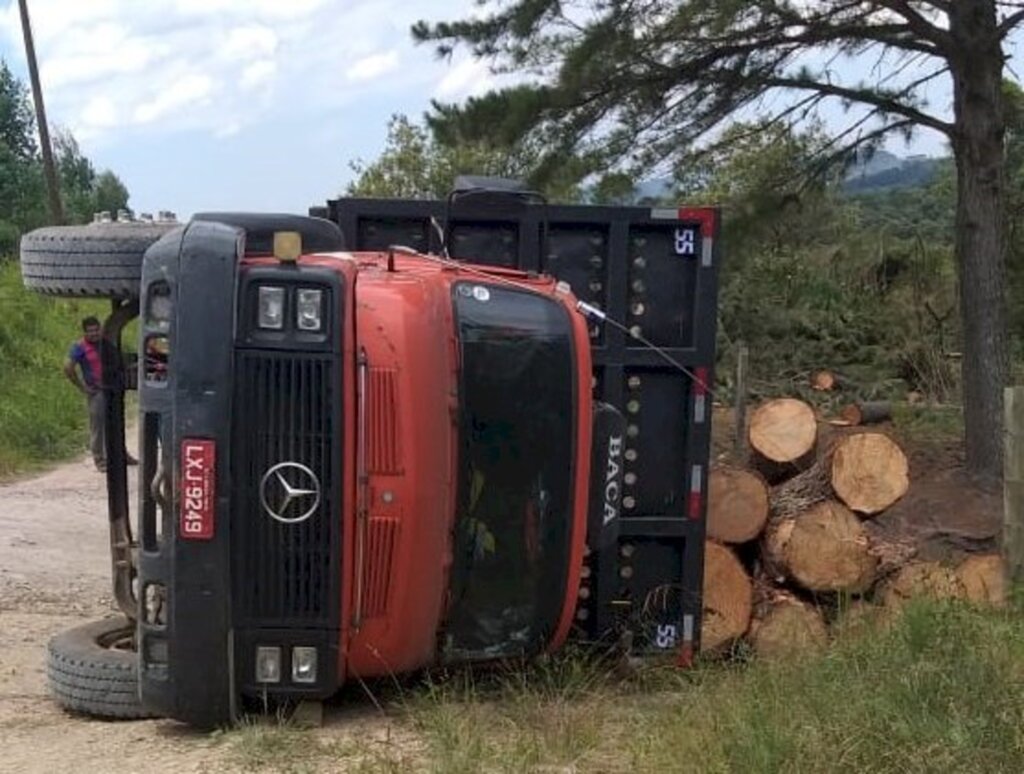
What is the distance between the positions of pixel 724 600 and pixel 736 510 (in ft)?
1.79

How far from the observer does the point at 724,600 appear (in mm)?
7188

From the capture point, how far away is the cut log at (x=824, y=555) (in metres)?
7.35

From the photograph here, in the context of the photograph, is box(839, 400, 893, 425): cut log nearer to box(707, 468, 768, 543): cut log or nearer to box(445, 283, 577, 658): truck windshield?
box(707, 468, 768, 543): cut log

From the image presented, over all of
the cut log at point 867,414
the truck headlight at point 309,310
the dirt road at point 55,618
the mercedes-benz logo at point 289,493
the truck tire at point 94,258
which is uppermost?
the truck tire at point 94,258

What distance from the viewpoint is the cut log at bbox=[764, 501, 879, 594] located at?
7348 mm

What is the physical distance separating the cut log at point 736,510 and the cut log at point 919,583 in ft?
2.37

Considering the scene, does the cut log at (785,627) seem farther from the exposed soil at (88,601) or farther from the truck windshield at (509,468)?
the truck windshield at (509,468)

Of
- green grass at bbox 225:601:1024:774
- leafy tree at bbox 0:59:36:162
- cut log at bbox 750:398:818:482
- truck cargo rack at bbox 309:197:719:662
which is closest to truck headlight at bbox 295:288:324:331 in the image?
green grass at bbox 225:601:1024:774

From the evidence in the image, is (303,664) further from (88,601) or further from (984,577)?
(88,601)

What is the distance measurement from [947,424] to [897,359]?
3255mm

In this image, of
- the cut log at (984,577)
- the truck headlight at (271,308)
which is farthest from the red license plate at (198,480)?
the cut log at (984,577)

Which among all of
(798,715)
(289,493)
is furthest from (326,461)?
(798,715)

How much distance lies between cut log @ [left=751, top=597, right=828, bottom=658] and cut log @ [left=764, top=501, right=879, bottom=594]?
156mm

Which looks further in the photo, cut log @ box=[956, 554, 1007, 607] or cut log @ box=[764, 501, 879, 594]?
cut log @ box=[764, 501, 879, 594]
